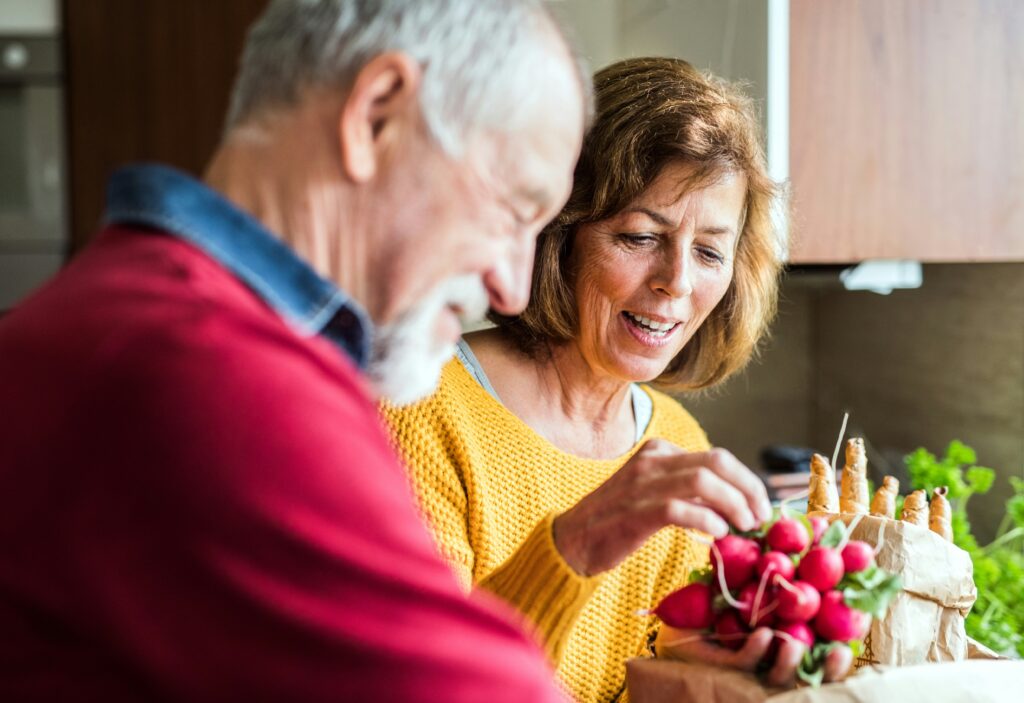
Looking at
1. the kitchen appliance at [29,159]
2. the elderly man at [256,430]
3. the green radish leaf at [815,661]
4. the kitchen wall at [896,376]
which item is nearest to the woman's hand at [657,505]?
the green radish leaf at [815,661]

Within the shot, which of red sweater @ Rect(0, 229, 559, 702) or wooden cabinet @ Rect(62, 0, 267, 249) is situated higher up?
wooden cabinet @ Rect(62, 0, 267, 249)

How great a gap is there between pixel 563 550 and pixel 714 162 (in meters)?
0.55

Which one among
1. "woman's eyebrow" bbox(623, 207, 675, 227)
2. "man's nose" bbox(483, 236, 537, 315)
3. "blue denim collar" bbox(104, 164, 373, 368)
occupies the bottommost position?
"woman's eyebrow" bbox(623, 207, 675, 227)

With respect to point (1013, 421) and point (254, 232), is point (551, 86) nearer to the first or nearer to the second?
point (254, 232)

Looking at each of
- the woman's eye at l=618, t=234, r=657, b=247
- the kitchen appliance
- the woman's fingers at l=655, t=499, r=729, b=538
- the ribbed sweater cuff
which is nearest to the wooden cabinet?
the kitchen appliance

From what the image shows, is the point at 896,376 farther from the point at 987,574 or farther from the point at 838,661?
the point at 838,661

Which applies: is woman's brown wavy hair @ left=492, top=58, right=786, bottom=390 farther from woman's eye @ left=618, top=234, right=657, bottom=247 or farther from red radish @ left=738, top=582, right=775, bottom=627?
red radish @ left=738, top=582, right=775, bottom=627

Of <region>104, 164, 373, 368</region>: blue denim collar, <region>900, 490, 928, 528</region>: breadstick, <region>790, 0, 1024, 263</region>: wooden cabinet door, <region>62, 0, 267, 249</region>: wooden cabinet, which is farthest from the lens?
<region>62, 0, 267, 249</region>: wooden cabinet

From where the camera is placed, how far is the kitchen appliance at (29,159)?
203cm

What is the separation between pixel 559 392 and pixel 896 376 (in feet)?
3.62

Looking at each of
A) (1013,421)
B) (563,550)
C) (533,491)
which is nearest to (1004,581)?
(1013,421)

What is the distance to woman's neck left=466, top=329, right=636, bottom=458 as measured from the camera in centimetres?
137

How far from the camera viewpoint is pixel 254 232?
57 centimetres

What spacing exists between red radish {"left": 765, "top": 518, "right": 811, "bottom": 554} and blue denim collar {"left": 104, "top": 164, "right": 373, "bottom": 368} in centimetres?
49
